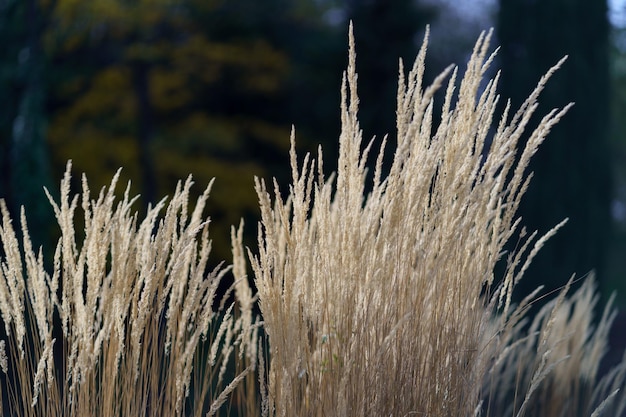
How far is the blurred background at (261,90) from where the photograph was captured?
26.3 feet

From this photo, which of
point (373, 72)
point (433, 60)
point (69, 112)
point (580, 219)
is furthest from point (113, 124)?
point (580, 219)

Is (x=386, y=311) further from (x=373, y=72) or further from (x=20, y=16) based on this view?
(x=373, y=72)

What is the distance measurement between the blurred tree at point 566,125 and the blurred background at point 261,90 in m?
0.01

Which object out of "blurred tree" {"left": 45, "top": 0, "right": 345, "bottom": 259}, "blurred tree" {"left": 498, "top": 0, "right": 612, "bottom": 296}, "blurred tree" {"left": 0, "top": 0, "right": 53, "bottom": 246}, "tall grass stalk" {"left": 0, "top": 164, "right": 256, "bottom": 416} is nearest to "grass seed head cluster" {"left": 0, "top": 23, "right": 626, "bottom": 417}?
"tall grass stalk" {"left": 0, "top": 164, "right": 256, "bottom": 416}

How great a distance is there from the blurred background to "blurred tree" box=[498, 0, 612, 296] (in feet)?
0.05

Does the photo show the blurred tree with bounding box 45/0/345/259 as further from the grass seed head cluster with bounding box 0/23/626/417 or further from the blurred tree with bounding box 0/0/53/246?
the grass seed head cluster with bounding box 0/23/626/417

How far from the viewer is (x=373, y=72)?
1024cm

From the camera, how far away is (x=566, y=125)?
802 cm

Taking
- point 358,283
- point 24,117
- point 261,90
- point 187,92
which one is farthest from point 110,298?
point 187,92

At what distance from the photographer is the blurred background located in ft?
26.3

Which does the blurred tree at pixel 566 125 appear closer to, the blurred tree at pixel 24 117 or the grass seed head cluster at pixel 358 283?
the blurred tree at pixel 24 117

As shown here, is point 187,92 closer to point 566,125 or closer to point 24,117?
point 24,117

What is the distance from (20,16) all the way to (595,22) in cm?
623

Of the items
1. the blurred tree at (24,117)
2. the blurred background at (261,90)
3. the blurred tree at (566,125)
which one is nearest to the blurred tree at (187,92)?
the blurred background at (261,90)
